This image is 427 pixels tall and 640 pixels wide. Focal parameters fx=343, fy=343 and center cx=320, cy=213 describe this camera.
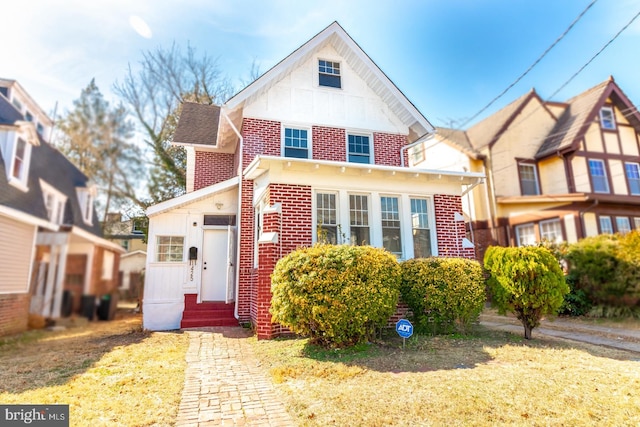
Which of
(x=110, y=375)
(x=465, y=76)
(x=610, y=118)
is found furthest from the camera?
(x=610, y=118)

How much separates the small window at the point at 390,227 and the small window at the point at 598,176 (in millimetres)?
14363

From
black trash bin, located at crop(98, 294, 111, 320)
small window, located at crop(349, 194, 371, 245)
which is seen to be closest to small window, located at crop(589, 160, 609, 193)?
small window, located at crop(349, 194, 371, 245)

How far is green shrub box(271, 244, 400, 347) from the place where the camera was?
5.72 meters

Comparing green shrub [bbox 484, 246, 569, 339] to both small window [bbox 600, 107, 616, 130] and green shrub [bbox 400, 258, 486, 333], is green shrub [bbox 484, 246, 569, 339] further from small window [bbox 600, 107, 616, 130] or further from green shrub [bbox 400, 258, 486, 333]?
small window [bbox 600, 107, 616, 130]

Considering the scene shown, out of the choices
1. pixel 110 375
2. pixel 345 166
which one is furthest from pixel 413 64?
pixel 110 375

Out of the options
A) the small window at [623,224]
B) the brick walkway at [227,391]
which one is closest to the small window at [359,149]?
the brick walkway at [227,391]

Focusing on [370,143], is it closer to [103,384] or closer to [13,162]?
[103,384]

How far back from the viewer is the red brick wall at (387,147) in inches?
421

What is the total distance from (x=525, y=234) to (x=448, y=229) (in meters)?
9.75

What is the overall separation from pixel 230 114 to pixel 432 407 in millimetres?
8819

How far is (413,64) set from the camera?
11.5 meters

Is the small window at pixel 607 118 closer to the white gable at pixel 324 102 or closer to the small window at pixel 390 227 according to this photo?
the white gable at pixel 324 102

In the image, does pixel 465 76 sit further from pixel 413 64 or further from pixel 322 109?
pixel 322 109

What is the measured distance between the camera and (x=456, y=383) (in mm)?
4301
